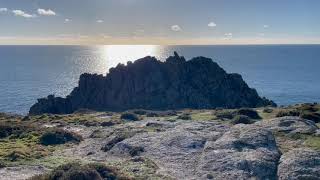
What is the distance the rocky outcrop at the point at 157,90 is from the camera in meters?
105

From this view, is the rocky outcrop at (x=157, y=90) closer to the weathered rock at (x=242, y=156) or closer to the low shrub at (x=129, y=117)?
the low shrub at (x=129, y=117)

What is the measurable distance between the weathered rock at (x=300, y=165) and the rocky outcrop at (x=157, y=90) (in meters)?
63.1

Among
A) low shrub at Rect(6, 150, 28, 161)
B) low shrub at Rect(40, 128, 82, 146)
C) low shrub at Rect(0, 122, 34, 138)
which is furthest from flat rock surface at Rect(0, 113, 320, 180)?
low shrub at Rect(0, 122, 34, 138)

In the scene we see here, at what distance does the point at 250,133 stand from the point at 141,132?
48.3 feet

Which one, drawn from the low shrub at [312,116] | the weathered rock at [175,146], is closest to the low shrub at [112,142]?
the weathered rock at [175,146]

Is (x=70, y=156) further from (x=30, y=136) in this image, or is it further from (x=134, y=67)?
(x=134, y=67)

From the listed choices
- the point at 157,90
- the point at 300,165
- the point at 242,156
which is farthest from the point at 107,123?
the point at 157,90

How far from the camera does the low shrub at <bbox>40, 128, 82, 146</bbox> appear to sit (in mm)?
54772

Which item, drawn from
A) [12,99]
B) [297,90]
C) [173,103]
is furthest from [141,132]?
[297,90]

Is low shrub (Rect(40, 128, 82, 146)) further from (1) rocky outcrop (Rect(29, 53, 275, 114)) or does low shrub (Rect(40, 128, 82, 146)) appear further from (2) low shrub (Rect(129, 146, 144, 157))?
(1) rocky outcrop (Rect(29, 53, 275, 114))

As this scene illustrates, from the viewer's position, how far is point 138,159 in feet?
142

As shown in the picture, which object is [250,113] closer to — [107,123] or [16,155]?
[107,123]

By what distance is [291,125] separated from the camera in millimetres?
51406

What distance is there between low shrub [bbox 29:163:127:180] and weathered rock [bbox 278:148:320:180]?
13.7 m
